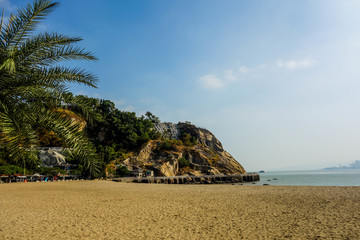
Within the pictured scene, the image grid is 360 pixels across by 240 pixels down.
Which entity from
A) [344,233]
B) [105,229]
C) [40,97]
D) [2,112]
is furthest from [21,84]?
[344,233]

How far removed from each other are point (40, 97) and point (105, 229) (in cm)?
463

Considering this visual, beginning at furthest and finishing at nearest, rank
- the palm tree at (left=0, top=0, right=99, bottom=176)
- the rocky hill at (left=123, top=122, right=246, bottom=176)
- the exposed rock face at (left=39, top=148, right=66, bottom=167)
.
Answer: the rocky hill at (left=123, top=122, right=246, bottom=176), the exposed rock face at (left=39, top=148, right=66, bottom=167), the palm tree at (left=0, top=0, right=99, bottom=176)

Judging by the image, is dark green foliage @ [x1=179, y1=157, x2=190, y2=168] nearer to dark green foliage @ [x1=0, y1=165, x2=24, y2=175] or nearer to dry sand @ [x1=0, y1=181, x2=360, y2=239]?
dark green foliage @ [x1=0, y1=165, x2=24, y2=175]

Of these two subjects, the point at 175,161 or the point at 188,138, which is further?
the point at 188,138

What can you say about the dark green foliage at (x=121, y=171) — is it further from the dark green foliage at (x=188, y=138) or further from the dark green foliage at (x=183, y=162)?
the dark green foliage at (x=188, y=138)

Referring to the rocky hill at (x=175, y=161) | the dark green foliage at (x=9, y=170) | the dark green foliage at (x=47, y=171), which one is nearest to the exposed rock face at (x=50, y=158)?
the dark green foliage at (x=47, y=171)

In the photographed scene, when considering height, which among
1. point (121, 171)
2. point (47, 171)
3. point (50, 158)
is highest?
point (50, 158)

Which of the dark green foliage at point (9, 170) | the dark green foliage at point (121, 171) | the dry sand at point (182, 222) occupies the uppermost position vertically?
the dark green foliage at point (9, 170)

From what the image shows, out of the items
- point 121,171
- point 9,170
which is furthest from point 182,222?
point 121,171

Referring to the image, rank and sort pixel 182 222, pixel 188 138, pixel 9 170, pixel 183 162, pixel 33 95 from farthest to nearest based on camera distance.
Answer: pixel 188 138 → pixel 183 162 → pixel 9 170 → pixel 182 222 → pixel 33 95

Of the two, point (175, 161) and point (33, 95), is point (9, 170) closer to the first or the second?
point (33, 95)

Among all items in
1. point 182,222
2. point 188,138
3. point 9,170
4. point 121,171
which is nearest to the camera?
point 182,222

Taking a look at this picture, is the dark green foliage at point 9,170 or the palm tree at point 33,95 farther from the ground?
the palm tree at point 33,95

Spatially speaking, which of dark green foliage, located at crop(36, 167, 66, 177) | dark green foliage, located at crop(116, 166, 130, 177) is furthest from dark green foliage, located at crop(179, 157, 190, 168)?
dark green foliage, located at crop(36, 167, 66, 177)
